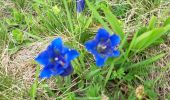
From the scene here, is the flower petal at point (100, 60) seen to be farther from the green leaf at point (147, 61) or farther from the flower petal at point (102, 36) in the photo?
the green leaf at point (147, 61)

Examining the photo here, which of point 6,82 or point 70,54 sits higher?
point 70,54

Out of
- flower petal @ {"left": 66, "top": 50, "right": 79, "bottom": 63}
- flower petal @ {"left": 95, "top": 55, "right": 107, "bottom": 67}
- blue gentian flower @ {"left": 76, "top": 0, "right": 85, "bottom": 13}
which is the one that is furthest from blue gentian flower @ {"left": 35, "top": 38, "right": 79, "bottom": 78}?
blue gentian flower @ {"left": 76, "top": 0, "right": 85, "bottom": 13}

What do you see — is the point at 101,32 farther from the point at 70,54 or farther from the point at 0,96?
the point at 0,96

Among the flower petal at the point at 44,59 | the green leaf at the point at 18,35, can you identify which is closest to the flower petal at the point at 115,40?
the flower petal at the point at 44,59

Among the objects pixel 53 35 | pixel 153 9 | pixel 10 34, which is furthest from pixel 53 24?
pixel 153 9

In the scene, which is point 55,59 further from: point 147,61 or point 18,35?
point 18,35

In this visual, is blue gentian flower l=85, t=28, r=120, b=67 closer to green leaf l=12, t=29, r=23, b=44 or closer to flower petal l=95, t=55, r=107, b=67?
flower petal l=95, t=55, r=107, b=67

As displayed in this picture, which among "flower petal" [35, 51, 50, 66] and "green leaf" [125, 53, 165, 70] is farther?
"green leaf" [125, 53, 165, 70]
